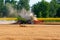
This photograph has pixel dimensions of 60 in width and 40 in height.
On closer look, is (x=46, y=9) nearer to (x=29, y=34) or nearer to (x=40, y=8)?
(x=40, y=8)

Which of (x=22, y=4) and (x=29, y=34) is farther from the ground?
(x=22, y=4)

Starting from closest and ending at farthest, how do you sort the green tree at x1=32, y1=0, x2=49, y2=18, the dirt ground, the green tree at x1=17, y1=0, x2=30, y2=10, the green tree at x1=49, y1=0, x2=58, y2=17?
1. the dirt ground
2. the green tree at x1=32, y1=0, x2=49, y2=18
3. the green tree at x1=49, y1=0, x2=58, y2=17
4. the green tree at x1=17, y1=0, x2=30, y2=10

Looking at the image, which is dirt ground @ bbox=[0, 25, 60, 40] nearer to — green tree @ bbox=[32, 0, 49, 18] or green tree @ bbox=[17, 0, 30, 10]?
green tree @ bbox=[32, 0, 49, 18]

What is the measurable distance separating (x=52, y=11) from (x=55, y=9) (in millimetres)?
889

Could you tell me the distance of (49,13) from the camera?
175 ft

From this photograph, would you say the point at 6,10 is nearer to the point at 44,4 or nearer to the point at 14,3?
the point at 14,3

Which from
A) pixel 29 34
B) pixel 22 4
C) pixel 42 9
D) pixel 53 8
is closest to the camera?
pixel 29 34

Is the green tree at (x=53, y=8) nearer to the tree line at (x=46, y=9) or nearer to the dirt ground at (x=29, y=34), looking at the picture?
the tree line at (x=46, y=9)

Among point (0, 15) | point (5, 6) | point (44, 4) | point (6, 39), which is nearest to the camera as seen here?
point (6, 39)

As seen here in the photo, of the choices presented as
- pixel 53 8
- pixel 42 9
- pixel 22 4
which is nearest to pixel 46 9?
pixel 42 9

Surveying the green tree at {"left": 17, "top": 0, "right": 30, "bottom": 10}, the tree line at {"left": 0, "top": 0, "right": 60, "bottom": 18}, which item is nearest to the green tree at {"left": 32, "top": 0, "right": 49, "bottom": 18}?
the tree line at {"left": 0, "top": 0, "right": 60, "bottom": 18}

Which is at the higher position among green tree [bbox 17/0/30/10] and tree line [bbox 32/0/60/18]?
green tree [bbox 17/0/30/10]

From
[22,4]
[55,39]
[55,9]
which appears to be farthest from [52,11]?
[55,39]

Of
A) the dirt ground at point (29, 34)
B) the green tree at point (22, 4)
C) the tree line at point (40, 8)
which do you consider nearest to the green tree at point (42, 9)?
the tree line at point (40, 8)
